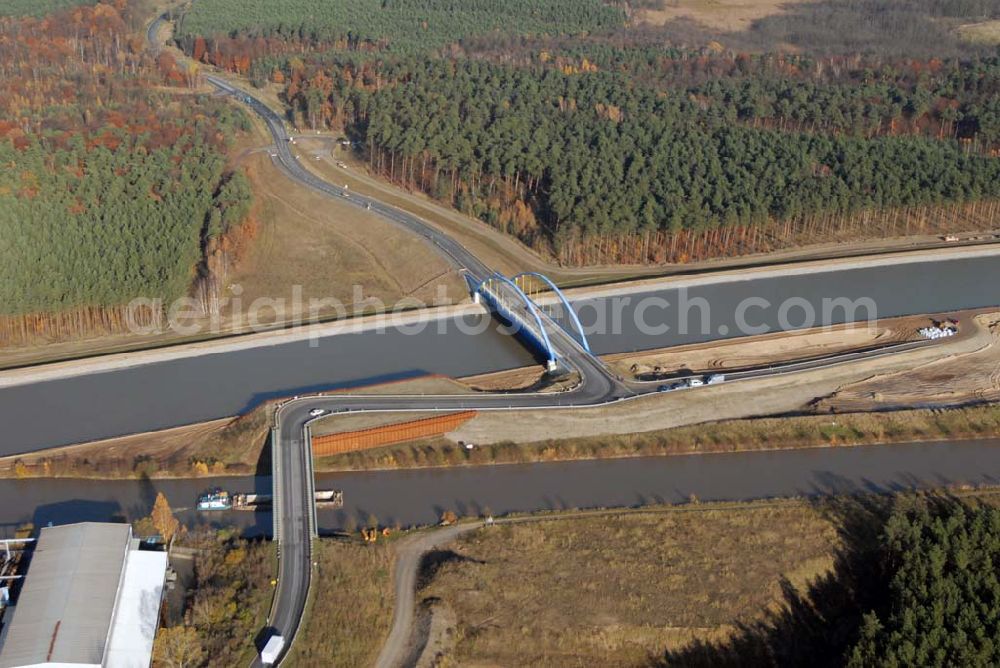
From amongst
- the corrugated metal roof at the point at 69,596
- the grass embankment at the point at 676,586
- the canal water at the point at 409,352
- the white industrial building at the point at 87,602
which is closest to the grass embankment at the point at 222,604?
the white industrial building at the point at 87,602

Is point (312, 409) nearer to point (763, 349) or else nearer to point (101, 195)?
point (763, 349)

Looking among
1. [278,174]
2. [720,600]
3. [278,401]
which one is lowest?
[720,600]

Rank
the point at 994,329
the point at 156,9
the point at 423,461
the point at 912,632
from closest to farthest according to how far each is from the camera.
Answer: the point at 912,632 < the point at 423,461 < the point at 994,329 < the point at 156,9

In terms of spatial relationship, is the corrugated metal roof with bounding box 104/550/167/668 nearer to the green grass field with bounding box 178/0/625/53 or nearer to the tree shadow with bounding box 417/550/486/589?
the tree shadow with bounding box 417/550/486/589

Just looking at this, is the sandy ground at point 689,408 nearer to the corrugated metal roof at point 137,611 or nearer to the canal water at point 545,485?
the canal water at point 545,485

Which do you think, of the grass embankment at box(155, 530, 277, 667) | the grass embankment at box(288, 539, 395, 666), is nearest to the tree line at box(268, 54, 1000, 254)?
the grass embankment at box(288, 539, 395, 666)

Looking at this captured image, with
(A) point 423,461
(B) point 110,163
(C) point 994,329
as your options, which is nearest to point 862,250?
(C) point 994,329

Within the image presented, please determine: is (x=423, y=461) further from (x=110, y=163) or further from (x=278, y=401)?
(x=110, y=163)

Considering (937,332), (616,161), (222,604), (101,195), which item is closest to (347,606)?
(222,604)
